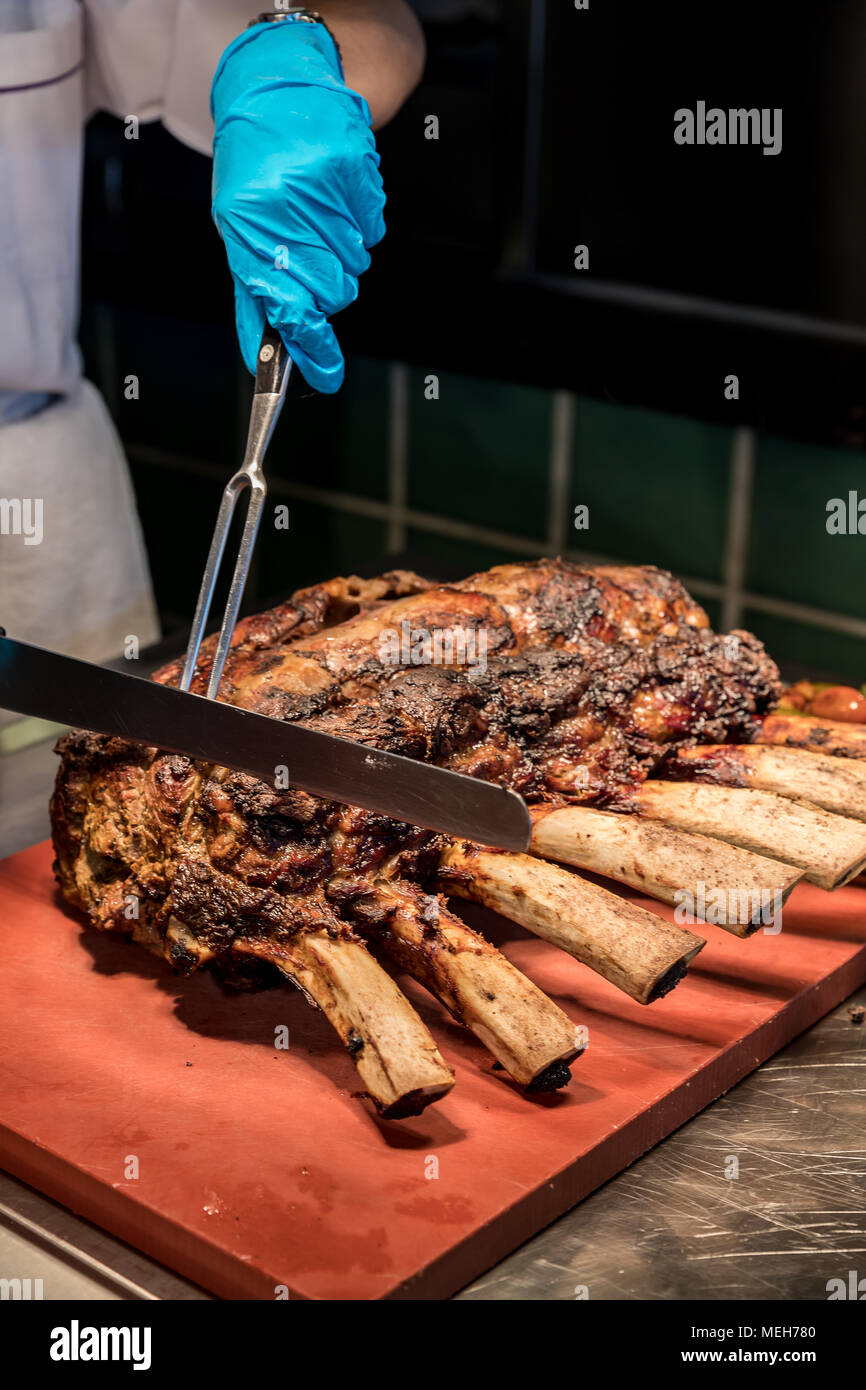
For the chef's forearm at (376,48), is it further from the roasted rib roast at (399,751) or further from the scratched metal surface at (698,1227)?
the scratched metal surface at (698,1227)

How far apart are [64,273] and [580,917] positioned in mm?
1597

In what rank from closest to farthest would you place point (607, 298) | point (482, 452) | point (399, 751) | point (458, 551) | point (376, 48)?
point (399, 751)
point (376, 48)
point (607, 298)
point (482, 452)
point (458, 551)

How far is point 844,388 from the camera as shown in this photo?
2.54 meters

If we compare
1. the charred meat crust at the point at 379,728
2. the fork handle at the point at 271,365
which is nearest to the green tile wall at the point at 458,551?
the charred meat crust at the point at 379,728

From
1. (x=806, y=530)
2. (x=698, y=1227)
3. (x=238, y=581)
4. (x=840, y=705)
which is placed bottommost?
(x=698, y=1227)

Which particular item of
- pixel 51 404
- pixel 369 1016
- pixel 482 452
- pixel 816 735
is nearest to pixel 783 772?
pixel 816 735

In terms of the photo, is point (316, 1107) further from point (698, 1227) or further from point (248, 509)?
point (248, 509)

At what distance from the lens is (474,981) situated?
1.46m

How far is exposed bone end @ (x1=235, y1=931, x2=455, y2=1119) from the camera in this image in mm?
1339

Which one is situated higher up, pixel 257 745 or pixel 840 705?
pixel 257 745

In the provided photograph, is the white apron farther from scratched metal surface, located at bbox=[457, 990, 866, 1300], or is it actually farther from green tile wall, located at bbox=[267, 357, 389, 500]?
scratched metal surface, located at bbox=[457, 990, 866, 1300]

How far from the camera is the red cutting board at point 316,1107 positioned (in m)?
1.26

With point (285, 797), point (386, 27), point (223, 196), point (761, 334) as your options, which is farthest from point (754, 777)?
point (386, 27)

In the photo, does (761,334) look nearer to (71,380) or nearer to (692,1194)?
(71,380)
